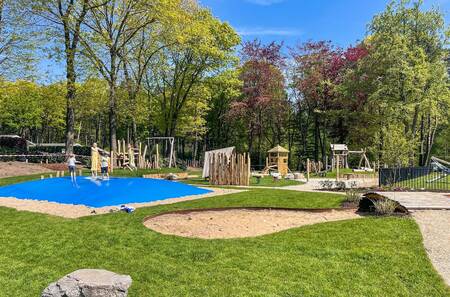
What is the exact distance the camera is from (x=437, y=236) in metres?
9.47

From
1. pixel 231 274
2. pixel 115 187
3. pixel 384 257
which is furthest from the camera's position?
pixel 115 187

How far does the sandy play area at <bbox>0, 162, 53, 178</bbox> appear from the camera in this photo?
25.3m

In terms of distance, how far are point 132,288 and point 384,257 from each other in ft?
15.9

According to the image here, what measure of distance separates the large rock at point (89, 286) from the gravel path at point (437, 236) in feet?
17.4

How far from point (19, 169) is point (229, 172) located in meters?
13.7

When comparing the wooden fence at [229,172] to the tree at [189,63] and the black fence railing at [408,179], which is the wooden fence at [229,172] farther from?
the tree at [189,63]

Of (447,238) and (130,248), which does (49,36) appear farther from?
(447,238)

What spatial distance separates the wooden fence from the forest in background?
23.6 feet

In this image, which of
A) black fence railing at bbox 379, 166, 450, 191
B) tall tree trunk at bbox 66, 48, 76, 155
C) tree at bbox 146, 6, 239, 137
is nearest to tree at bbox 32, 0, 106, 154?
tall tree trunk at bbox 66, 48, 76, 155

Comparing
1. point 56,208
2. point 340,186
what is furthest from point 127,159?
point 56,208

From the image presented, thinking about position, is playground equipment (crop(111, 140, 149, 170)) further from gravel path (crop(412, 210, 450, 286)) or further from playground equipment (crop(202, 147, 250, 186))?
gravel path (crop(412, 210, 450, 286))

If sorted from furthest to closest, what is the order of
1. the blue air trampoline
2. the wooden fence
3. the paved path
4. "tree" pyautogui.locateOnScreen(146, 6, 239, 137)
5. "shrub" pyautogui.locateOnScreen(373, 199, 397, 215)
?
"tree" pyautogui.locateOnScreen(146, 6, 239, 137) → the wooden fence → the blue air trampoline → the paved path → "shrub" pyautogui.locateOnScreen(373, 199, 397, 215)

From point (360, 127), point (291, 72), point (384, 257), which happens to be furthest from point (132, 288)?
point (291, 72)

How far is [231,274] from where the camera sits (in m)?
7.17
